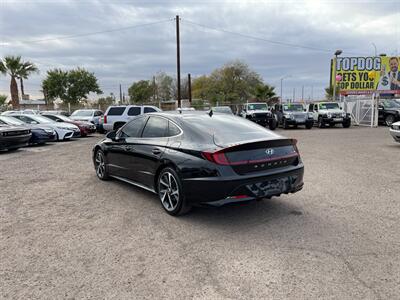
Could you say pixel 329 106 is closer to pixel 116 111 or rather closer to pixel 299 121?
pixel 299 121

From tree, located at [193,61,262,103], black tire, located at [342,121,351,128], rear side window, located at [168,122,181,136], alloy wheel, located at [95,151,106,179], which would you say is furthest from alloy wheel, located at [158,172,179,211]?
tree, located at [193,61,262,103]

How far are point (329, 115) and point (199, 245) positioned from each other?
2186 cm

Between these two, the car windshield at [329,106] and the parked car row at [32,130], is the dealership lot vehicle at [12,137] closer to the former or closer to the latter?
the parked car row at [32,130]

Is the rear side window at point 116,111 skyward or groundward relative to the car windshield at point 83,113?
skyward

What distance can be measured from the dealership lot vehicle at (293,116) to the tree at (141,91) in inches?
2153

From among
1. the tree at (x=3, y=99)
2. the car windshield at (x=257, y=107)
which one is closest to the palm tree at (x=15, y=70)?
the car windshield at (x=257, y=107)

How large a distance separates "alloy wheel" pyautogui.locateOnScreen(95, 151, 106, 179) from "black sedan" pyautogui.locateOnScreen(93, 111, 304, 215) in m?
1.34

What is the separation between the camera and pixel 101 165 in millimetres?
7012

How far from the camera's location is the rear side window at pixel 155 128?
5223mm

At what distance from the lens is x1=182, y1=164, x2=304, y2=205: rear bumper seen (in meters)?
4.09

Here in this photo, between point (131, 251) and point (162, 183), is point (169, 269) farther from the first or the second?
point (162, 183)

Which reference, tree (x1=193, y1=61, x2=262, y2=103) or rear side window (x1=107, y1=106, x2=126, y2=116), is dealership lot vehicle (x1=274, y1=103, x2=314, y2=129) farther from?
tree (x1=193, y1=61, x2=262, y2=103)

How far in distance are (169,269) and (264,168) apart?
1.87m

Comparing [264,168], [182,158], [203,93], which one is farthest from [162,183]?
[203,93]
